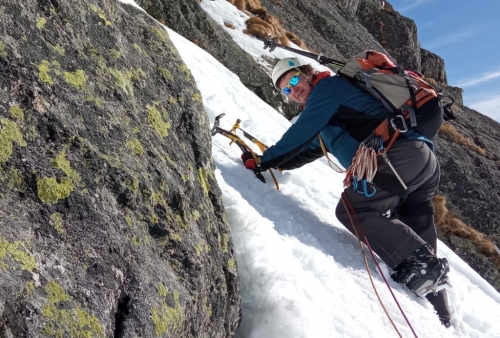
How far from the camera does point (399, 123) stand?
470cm

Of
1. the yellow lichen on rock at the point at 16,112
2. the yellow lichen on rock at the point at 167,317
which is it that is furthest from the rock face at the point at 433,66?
the yellow lichen on rock at the point at 16,112

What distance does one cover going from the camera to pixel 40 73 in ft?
7.45

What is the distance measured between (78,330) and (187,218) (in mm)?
1122

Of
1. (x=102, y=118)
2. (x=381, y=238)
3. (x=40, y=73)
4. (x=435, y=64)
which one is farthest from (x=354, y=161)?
(x=435, y=64)

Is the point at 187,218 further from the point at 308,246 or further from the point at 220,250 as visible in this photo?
the point at 308,246

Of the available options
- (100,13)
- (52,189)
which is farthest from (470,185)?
(52,189)

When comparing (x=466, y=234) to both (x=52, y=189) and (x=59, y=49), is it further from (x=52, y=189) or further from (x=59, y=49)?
(x=52, y=189)

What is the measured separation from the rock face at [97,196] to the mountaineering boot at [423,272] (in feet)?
7.13

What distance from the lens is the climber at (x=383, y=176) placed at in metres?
4.43

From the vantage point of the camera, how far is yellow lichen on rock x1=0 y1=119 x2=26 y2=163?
191 cm

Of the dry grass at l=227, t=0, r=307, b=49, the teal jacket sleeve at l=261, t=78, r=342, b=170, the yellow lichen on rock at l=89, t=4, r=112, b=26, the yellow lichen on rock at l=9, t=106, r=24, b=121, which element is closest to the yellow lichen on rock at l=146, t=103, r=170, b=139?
the yellow lichen on rock at l=89, t=4, r=112, b=26

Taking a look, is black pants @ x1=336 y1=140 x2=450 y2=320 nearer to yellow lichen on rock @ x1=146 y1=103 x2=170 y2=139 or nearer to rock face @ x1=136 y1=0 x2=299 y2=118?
yellow lichen on rock @ x1=146 y1=103 x2=170 y2=139

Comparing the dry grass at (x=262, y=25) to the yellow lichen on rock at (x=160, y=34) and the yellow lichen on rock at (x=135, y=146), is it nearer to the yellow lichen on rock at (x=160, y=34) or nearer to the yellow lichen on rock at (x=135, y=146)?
the yellow lichen on rock at (x=160, y=34)

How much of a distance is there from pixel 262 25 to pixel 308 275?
15648 millimetres
